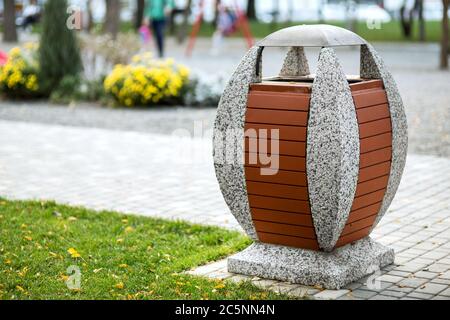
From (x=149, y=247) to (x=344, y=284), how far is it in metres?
1.62

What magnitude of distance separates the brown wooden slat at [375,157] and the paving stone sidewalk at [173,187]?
29.5 inches

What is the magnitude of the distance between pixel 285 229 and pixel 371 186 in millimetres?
594

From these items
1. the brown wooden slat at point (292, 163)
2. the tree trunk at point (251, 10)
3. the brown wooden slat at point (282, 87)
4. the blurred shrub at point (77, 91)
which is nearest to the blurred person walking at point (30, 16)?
the tree trunk at point (251, 10)

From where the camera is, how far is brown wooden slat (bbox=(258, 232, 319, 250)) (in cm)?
→ 546

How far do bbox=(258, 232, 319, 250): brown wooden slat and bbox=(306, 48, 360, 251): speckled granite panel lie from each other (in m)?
0.20

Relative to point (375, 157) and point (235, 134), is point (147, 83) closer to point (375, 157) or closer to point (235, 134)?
point (235, 134)

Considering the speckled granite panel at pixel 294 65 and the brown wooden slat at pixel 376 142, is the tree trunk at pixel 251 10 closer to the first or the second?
the speckled granite panel at pixel 294 65

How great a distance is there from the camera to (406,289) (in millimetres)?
5375

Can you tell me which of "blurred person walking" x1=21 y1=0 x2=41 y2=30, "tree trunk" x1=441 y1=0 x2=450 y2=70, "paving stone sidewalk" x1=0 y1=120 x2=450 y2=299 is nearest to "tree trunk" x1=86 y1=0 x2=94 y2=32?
"blurred person walking" x1=21 y1=0 x2=41 y2=30

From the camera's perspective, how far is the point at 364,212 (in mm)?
5543

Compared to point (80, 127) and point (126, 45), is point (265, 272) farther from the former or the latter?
point (126, 45)

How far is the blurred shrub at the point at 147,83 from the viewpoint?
14344 mm

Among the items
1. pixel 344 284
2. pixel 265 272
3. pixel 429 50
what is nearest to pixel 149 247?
pixel 265 272

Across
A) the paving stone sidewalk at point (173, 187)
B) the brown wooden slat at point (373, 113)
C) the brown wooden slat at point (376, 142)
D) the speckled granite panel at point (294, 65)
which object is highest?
the speckled granite panel at point (294, 65)
